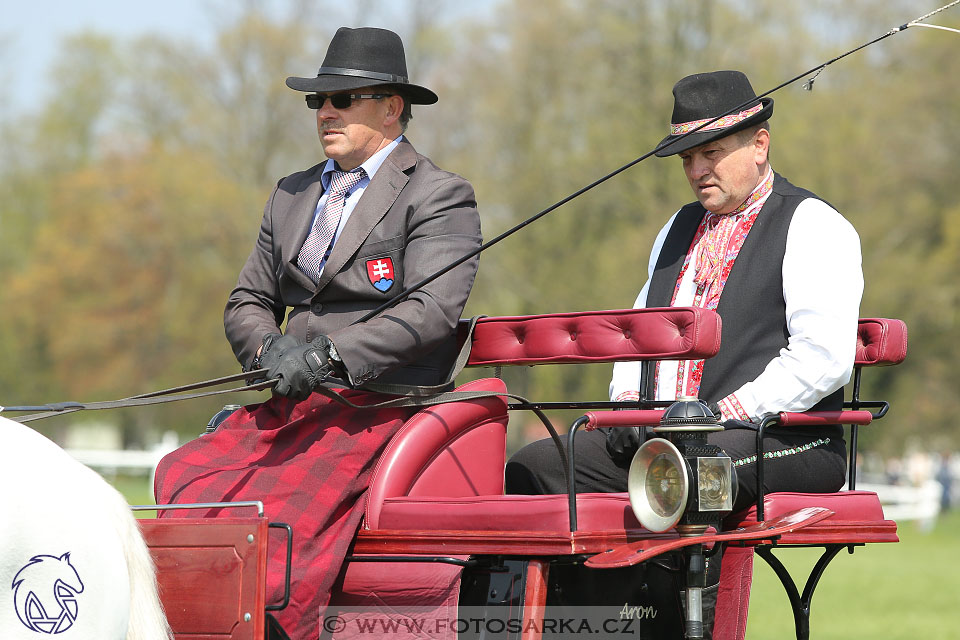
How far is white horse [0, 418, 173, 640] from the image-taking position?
7.14 ft

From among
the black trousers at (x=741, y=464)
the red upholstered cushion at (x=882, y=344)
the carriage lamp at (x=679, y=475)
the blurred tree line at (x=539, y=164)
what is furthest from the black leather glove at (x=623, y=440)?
the blurred tree line at (x=539, y=164)

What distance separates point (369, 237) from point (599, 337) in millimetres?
794

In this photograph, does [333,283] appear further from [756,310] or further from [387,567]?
[756,310]

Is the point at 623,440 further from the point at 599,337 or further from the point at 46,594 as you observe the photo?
the point at 46,594

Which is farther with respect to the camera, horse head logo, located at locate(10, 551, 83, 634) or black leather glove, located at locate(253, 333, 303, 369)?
black leather glove, located at locate(253, 333, 303, 369)

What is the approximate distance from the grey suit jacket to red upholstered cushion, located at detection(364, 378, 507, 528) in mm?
205

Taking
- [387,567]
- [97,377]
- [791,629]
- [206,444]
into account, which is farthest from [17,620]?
[97,377]

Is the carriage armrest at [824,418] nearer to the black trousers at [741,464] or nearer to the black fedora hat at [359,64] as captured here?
the black trousers at [741,464]

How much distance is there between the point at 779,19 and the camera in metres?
20.9

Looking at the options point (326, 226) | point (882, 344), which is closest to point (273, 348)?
point (326, 226)

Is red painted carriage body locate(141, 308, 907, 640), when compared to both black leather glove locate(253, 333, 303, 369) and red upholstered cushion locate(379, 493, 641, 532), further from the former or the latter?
black leather glove locate(253, 333, 303, 369)

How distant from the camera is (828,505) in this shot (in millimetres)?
3682

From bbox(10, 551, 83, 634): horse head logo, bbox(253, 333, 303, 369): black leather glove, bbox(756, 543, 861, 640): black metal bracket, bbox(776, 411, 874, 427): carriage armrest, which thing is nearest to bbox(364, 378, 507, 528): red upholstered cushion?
bbox(253, 333, 303, 369): black leather glove

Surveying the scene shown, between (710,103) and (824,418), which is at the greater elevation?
(710,103)
